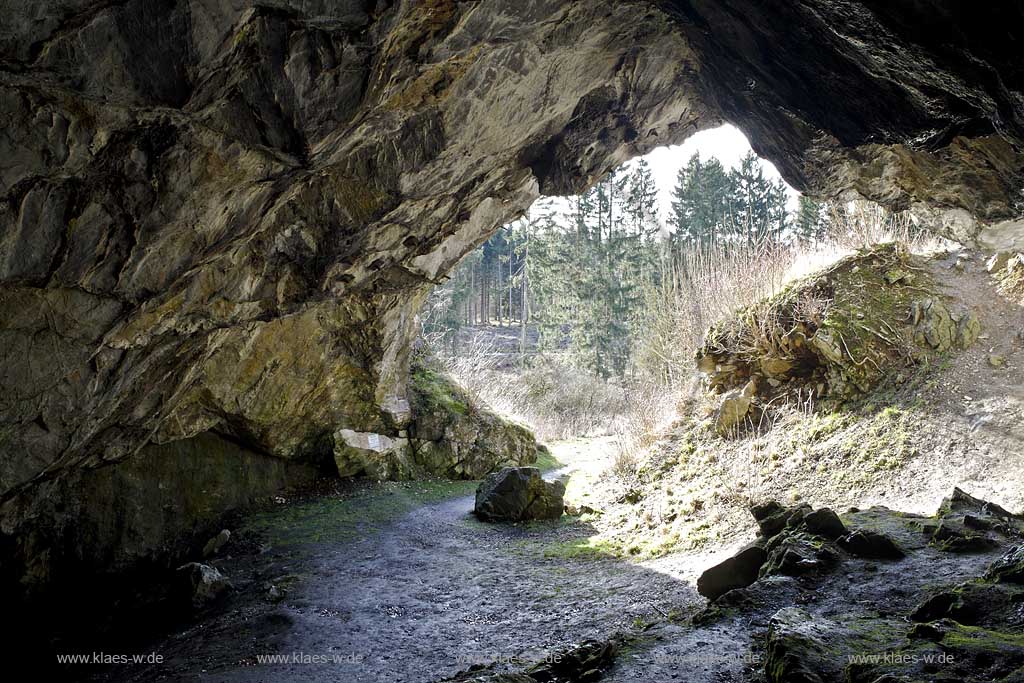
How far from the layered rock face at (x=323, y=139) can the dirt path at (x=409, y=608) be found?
8.18 feet

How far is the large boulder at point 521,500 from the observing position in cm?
977

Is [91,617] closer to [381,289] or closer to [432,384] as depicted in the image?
[381,289]

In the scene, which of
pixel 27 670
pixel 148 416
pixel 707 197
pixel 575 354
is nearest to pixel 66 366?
pixel 148 416

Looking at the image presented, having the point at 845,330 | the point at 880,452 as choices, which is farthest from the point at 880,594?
the point at 845,330

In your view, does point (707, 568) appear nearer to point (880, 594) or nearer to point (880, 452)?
point (880, 594)

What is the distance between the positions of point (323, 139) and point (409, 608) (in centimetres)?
496

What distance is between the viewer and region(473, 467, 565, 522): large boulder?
9766 mm

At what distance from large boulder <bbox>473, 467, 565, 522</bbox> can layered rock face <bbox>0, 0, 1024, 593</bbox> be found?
13.8ft

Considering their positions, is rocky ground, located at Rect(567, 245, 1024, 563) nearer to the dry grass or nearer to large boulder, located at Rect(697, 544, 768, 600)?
the dry grass

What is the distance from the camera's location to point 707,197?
33531mm

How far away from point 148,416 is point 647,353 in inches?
530

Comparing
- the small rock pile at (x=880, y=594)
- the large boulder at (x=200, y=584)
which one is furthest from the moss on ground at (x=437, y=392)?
the small rock pile at (x=880, y=594)

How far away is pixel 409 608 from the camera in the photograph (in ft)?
21.2

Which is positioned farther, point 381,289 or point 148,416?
point 381,289
